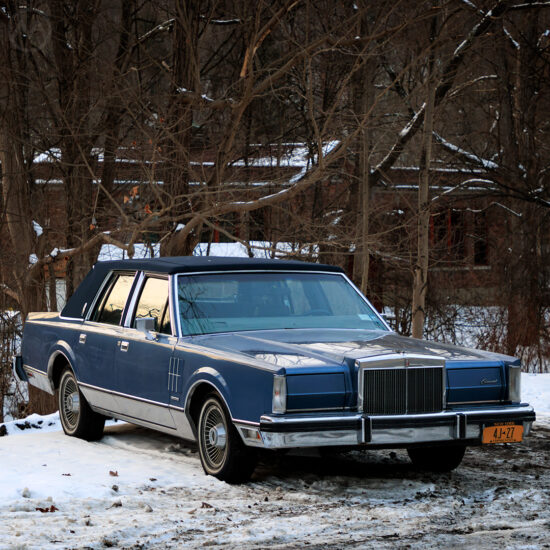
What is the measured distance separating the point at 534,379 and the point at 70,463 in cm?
829

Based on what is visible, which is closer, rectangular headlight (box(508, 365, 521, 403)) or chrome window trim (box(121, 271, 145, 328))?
rectangular headlight (box(508, 365, 521, 403))

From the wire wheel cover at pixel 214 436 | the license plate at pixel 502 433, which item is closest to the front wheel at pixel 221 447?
the wire wheel cover at pixel 214 436

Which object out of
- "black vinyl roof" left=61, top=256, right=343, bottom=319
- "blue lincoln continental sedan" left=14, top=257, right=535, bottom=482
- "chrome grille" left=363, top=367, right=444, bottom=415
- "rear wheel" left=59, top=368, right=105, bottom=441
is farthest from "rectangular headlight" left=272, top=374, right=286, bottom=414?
"rear wheel" left=59, top=368, right=105, bottom=441

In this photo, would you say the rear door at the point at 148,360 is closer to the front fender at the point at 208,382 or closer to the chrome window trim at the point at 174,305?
the chrome window trim at the point at 174,305

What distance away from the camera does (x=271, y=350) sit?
24.5 ft

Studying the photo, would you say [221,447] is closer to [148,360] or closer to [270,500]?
[270,500]

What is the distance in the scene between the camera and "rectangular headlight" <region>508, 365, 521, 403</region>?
7.68 m

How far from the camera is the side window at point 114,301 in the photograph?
31.0ft

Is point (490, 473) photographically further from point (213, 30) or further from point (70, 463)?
point (213, 30)

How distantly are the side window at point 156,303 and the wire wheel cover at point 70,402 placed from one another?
1.25 metres

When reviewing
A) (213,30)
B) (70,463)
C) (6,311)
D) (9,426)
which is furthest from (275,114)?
(70,463)

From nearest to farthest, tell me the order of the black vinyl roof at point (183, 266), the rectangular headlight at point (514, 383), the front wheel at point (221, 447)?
the front wheel at point (221, 447)
the rectangular headlight at point (514, 383)
the black vinyl roof at point (183, 266)

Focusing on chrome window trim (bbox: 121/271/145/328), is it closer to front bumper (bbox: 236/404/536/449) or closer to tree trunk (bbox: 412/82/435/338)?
front bumper (bbox: 236/404/536/449)

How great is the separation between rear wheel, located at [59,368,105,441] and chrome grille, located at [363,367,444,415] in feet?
11.2
